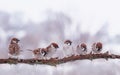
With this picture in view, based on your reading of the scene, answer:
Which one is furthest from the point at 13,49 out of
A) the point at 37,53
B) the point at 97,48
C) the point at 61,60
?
the point at 97,48

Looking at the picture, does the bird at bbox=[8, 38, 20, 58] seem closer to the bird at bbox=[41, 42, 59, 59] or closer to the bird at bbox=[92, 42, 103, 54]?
the bird at bbox=[41, 42, 59, 59]

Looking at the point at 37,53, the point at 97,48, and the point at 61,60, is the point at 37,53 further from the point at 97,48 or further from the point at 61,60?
the point at 97,48

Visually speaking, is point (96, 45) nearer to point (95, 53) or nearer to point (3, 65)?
point (95, 53)

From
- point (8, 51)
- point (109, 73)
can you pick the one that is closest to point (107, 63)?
point (109, 73)

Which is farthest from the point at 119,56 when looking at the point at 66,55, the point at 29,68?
the point at 29,68

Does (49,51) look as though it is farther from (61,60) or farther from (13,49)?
(13,49)

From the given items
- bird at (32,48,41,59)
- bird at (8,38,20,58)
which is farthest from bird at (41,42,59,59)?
bird at (8,38,20,58)

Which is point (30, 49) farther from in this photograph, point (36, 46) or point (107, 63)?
point (107, 63)

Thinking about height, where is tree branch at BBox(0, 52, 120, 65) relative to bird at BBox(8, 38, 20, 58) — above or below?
below
